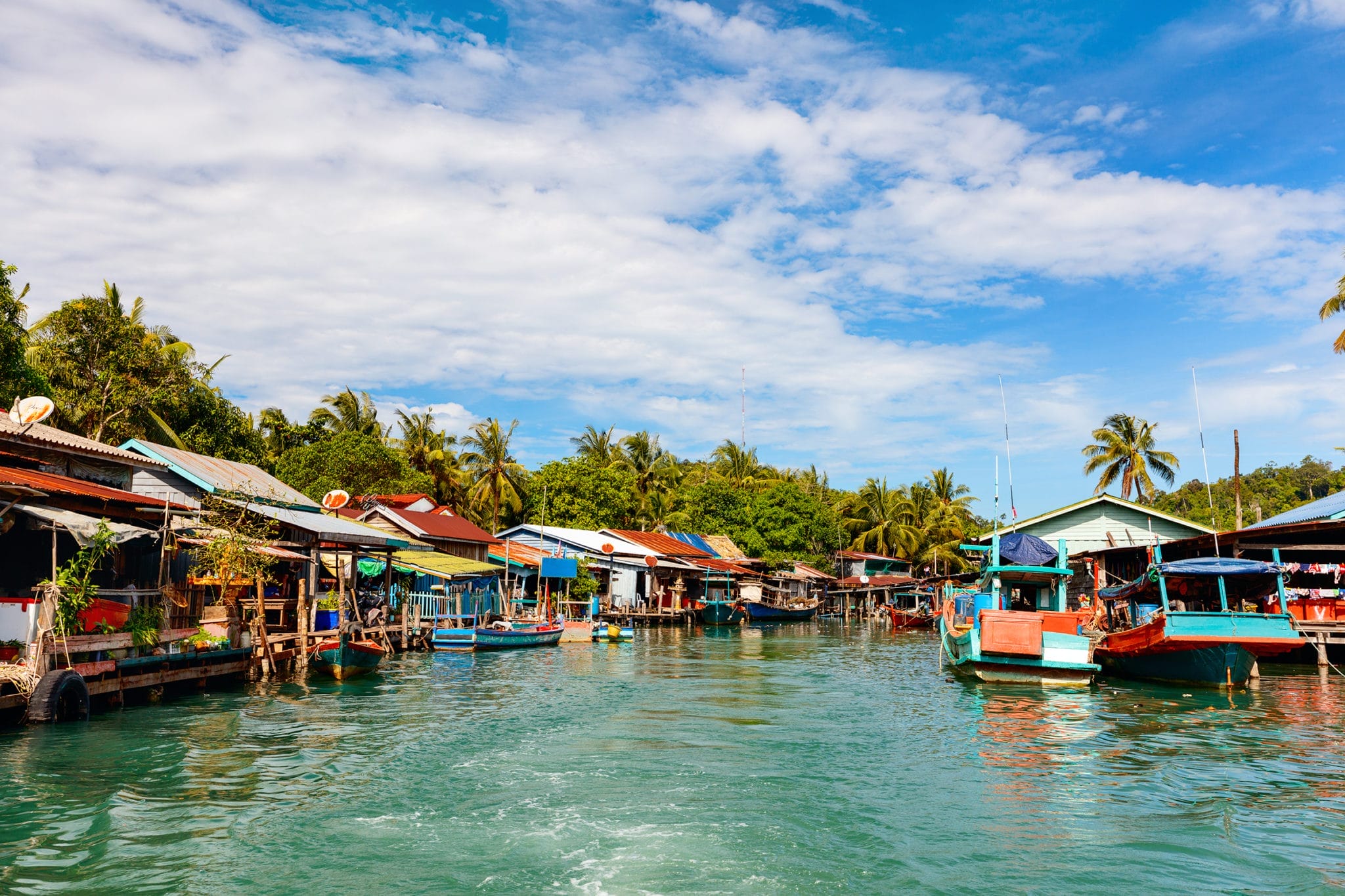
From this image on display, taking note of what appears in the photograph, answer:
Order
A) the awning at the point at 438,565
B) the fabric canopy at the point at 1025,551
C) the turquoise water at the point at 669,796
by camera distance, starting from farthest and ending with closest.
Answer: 1. the awning at the point at 438,565
2. the fabric canopy at the point at 1025,551
3. the turquoise water at the point at 669,796

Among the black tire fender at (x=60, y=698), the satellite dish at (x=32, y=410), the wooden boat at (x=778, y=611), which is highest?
the satellite dish at (x=32, y=410)

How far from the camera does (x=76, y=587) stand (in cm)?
1524

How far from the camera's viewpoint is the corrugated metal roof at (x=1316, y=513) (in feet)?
93.5

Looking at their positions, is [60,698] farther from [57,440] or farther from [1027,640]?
[1027,640]

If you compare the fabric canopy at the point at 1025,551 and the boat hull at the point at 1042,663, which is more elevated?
the fabric canopy at the point at 1025,551

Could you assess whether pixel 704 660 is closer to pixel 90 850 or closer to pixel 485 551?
pixel 485 551

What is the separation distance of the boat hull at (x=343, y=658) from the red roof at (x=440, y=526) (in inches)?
689

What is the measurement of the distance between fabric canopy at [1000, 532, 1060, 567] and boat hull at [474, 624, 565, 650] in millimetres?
16894

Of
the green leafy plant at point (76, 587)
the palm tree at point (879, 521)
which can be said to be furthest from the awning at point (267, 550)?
the palm tree at point (879, 521)

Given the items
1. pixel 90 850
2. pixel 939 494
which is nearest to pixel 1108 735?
pixel 90 850

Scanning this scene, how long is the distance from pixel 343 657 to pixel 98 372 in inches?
836

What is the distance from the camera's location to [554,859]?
927 cm

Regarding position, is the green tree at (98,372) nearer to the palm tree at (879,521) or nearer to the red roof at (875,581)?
the red roof at (875,581)

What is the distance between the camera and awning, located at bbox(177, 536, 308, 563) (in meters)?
21.6
